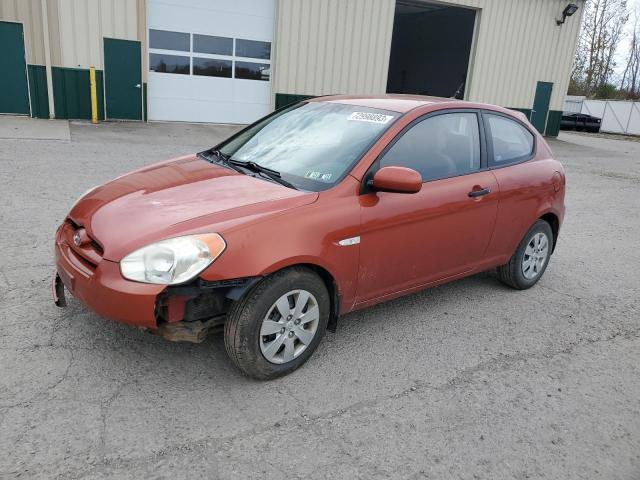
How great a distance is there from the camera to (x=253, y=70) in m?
16.1

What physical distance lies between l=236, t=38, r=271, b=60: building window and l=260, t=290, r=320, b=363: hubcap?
14.0 m

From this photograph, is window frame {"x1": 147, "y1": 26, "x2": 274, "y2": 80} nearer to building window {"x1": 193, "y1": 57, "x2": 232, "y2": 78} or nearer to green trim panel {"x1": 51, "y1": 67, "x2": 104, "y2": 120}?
building window {"x1": 193, "y1": 57, "x2": 232, "y2": 78}

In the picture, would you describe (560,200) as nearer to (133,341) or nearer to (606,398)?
(606,398)

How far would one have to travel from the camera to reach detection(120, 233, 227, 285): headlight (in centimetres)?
281

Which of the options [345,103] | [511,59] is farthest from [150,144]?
A: [511,59]

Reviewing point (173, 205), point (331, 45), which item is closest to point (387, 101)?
point (173, 205)

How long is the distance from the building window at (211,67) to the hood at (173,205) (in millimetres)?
12434

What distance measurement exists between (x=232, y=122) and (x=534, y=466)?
49.0ft

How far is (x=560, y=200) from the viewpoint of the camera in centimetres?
502

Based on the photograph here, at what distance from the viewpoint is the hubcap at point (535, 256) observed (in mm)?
4891

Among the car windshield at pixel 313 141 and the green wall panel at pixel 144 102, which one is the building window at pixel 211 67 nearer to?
the green wall panel at pixel 144 102

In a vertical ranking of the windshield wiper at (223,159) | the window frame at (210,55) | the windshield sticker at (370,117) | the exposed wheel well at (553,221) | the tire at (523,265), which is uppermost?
the window frame at (210,55)

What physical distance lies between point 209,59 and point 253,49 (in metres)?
1.37

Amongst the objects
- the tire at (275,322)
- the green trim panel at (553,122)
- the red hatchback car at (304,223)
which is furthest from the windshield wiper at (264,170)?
the green trim panel at (553,122)
